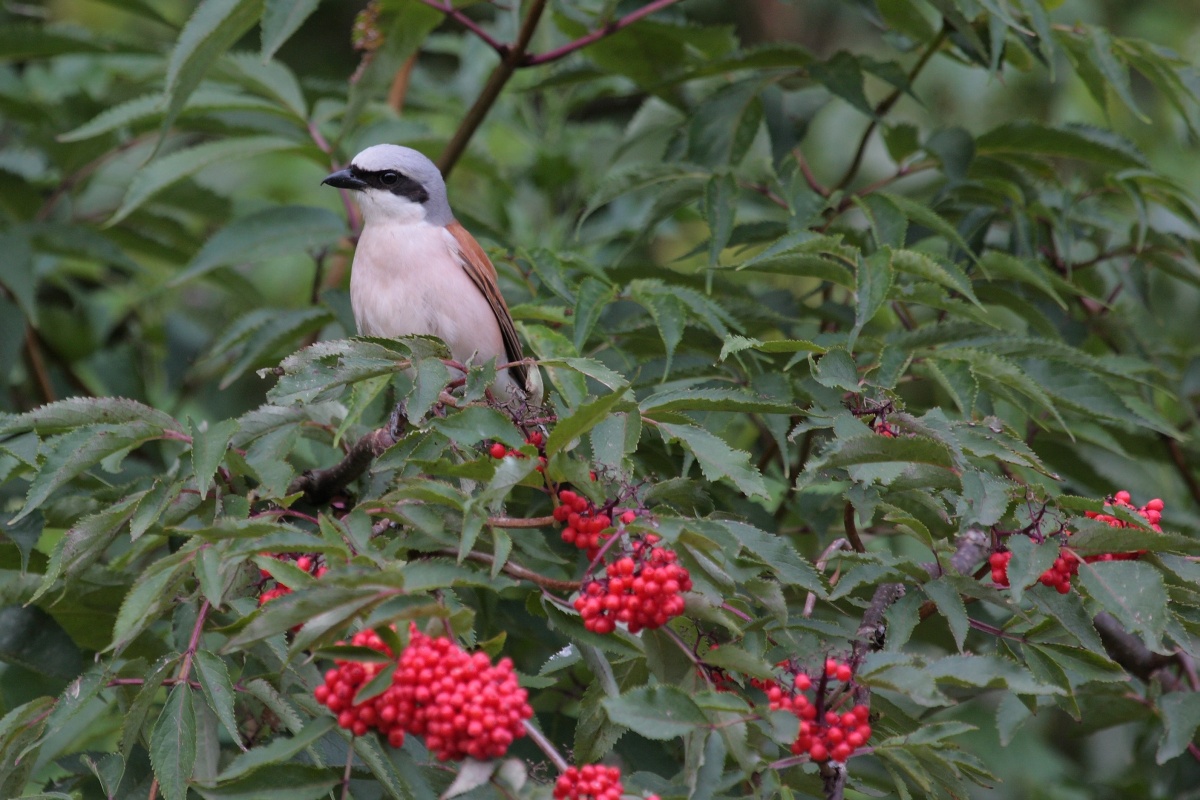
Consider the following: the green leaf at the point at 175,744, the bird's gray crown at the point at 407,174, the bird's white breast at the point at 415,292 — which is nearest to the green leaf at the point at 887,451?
the green leaf at the point at 175,744

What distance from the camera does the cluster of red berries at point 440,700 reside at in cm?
168

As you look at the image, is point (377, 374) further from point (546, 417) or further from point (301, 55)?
point (301, 55)

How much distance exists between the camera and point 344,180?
3871mm

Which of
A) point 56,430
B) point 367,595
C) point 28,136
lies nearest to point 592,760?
point 367,595

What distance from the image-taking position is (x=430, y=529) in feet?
6.36

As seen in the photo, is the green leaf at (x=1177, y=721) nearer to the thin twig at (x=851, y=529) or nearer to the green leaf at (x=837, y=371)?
the thin twig at (x=851, y=529)

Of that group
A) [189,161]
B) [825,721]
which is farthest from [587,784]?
[189,161]

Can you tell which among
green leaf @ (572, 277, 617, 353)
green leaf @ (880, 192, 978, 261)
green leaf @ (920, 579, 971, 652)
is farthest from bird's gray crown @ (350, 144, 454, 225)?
green leaf @ (920, 579, 971, 652)

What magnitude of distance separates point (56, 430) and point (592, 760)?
1.23 m

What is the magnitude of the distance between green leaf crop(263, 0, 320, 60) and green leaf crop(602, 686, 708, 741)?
186 centimetres

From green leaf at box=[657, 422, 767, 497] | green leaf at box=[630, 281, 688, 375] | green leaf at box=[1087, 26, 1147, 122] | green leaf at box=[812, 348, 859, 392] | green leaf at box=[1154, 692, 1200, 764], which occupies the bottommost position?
green leaf at box=[1154, 692, 1200, 764]

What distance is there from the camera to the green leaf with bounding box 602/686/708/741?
174 centimetres

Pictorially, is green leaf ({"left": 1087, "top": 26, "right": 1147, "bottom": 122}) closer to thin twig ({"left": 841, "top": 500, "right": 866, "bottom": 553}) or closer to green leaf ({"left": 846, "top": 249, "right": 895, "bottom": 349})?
green leaf ({"left": 846, "top": 249, "right": 895, "bottom": 349})

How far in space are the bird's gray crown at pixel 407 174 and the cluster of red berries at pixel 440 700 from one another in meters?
2.47
